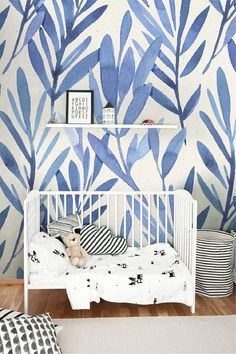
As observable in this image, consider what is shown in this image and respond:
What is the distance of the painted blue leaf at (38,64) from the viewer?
3205 mm

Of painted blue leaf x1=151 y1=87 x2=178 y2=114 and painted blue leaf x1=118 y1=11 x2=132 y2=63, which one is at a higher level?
painted blue leaf x1=118 y1=11 x2=132 y2=63

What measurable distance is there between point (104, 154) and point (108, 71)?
62 centimetres

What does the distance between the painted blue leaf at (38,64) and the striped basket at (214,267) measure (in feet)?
5.30

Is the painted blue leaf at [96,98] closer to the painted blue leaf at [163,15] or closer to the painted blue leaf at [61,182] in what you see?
the painted blue leaf at [61,182]

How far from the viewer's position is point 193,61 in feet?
10.8

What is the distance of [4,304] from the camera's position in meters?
2.89

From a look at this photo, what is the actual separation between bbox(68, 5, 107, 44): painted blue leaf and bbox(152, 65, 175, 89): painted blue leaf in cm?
57

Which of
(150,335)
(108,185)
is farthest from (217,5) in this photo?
(150,335)

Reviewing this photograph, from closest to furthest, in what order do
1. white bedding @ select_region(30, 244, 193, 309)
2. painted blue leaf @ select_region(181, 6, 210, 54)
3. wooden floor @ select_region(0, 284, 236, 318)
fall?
white bedding @ select_region(30, 244, 193, 309) < wooden floor @ select_region(0, 284, 236, 318) < painted blue leaf @ select_region(181, 6, 210, 54)

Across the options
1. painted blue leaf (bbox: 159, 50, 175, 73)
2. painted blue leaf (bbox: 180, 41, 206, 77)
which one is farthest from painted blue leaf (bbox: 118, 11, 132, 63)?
painted blue leaf (bbox: 180, 41, 206, 77)

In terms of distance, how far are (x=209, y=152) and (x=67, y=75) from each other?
1.23m

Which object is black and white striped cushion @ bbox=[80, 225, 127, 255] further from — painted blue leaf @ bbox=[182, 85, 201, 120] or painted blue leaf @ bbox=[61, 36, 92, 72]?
painted blue leaf @ bbox=[61, 36, 92, 72]

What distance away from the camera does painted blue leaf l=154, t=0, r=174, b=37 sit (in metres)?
3.22

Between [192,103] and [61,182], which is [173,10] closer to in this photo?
[192,103]
